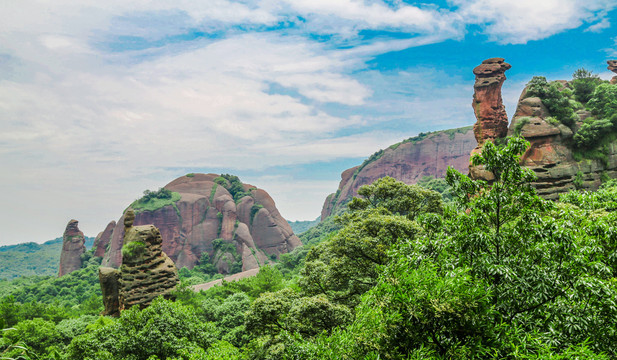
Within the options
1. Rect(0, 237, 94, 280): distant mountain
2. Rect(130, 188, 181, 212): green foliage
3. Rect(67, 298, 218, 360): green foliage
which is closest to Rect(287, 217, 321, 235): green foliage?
Rect(0, 237, 94, 280): distant mountain

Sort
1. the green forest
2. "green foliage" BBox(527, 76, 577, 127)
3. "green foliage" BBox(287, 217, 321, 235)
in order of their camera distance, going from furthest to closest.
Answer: "green foliage" BBox(287, 217, 321, 235), "green foliage" BBox(527, 76, 577, 127), the green forest

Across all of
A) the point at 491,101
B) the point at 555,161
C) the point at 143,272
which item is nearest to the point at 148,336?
the point at 143,272

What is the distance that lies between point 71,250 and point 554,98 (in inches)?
2760

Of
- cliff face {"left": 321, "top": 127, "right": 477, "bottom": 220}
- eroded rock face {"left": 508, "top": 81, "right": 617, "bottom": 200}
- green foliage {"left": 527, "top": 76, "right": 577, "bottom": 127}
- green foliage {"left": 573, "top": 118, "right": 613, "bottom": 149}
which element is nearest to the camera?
eroded rock face {"left": 508, "top": 81, "right": 617, "bottom": 200}

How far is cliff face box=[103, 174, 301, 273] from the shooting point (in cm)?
6266

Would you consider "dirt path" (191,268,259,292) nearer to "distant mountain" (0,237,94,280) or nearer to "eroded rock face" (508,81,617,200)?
"eroded rock face" (508,81,617,200)

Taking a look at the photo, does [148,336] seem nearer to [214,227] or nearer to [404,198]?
[404,198]

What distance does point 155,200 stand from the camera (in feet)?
215

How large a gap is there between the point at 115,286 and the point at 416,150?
7856 centimetres

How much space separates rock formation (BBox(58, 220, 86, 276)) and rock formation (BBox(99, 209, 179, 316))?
138 feet

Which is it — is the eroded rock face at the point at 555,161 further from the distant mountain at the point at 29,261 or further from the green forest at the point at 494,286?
the distant mountain at the point at 29,261

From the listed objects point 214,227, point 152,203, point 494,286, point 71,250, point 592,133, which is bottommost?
point 494,286

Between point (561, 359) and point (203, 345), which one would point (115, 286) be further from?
point (561, 359)

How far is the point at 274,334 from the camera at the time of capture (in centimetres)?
1412
